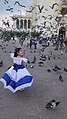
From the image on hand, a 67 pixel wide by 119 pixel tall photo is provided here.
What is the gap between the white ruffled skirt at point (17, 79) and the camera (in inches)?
360

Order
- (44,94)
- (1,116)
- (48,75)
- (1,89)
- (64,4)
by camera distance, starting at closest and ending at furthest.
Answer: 1. (1,116)
2. (44,94)
3. (1,89)
4. (48,75)
5. (64,4)

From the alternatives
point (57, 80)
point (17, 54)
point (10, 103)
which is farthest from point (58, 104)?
point (57, 80)

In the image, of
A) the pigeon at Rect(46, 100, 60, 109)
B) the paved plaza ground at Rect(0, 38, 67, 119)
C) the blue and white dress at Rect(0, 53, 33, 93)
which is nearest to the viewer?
the paved plaza ground at Rect(0, 38, 67, 119)

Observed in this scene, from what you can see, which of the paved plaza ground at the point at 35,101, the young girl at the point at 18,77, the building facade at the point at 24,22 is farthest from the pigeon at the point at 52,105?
the building facade at the point at 24,22

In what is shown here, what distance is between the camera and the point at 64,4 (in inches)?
3061

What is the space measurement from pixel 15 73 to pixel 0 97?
779mm

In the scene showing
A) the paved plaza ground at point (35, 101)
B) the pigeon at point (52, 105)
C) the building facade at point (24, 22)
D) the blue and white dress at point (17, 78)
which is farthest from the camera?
the building facade at point (24, 22)

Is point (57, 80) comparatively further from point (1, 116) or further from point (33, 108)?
point (1, 116)

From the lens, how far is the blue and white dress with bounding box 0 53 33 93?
915cm

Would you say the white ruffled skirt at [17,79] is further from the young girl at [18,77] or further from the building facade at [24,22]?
the building facade at [24,22]

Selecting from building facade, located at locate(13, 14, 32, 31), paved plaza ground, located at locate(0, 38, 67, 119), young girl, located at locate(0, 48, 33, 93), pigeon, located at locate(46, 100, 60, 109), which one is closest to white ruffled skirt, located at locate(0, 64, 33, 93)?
young girl, located at locate(0, 48, 33, 93)

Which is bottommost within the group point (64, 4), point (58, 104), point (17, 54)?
point (64, 4)

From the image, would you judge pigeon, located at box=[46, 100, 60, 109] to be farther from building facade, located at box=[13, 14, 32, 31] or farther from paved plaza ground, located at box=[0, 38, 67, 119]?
building facade, located at box=[13, 14, 32, 31]

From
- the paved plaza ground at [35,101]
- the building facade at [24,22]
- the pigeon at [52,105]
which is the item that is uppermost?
the pigeon at [52,105]
